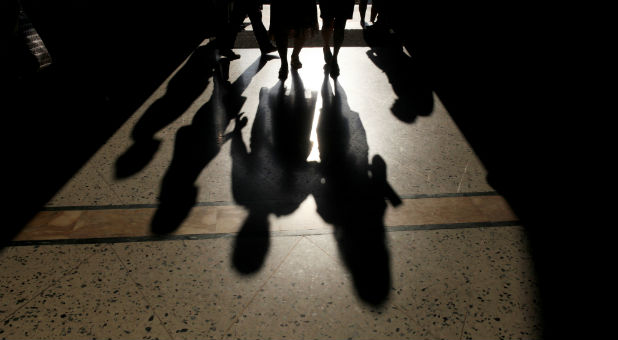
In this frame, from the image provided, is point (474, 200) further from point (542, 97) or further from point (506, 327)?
point (542, 97)

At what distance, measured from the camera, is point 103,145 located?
2.95 meters

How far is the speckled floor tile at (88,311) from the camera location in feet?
5.06

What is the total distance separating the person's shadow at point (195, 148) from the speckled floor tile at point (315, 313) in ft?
2.77

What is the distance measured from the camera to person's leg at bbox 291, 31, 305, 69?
4.10 meters

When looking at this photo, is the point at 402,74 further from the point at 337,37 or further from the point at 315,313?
→ the point at 315,313

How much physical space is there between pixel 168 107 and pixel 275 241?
2396 mm

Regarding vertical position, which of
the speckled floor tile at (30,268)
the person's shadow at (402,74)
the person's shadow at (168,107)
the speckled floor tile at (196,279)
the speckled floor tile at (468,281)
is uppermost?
the speckled floor tile at (30,268)

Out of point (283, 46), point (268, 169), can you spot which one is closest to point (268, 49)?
point (283, 46)

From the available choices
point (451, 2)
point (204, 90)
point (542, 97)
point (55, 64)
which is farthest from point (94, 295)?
point (451, 2)

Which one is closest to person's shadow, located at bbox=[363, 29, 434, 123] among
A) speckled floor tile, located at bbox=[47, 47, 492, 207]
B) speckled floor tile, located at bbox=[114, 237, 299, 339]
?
speckled floor tile, located at bbox=[47, 47, 492, 207]

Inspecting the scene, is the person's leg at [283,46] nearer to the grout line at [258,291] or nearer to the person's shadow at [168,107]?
the person's shadow at [168,107]

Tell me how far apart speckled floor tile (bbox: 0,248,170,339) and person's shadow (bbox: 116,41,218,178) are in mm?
1024

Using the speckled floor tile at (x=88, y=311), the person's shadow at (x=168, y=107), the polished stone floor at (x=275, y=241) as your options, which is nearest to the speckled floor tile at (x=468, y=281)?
the polished stone floor at (x=275, y=241)

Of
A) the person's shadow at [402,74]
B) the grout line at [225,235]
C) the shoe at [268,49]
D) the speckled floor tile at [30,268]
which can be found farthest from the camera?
the shoe at [268,49]
